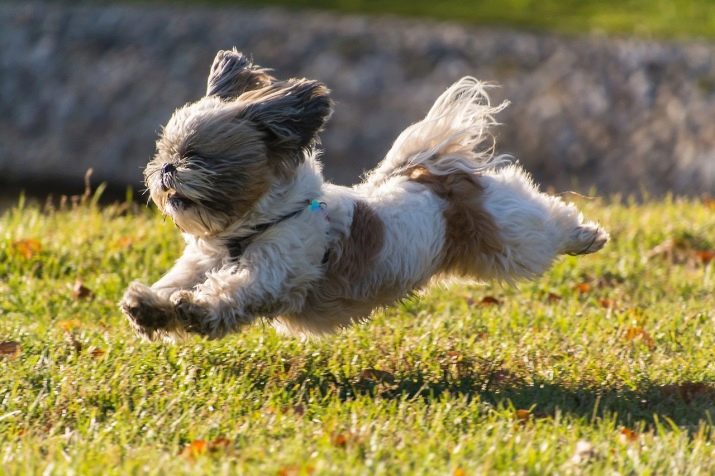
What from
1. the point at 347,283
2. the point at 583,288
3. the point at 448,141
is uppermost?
the point at 448,141

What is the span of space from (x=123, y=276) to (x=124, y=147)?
13.5m

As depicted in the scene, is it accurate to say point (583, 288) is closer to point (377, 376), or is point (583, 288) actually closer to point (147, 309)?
point (377, 376)

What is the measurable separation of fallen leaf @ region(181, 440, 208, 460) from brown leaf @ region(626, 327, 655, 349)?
2.72 m

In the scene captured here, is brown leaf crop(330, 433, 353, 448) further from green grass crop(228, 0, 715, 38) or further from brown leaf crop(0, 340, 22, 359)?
green grass crop(228, 0, 715, 38)

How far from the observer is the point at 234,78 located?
18.5ft

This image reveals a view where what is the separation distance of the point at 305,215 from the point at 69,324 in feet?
5.81

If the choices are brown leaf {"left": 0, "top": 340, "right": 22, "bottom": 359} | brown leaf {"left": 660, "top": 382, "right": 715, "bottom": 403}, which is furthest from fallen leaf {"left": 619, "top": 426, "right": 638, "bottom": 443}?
brown leaf {"left": 0, "top": 340, "right": 22, "bottom": 359}

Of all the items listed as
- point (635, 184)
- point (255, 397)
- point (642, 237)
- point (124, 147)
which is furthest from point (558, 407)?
point (124, 147)

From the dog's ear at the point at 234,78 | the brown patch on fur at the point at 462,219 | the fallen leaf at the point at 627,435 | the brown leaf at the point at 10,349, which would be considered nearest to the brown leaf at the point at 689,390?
the fallen leaf at the point at 627,435

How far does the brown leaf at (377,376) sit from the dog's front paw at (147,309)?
100cm

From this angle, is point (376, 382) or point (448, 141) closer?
point (376, 382)

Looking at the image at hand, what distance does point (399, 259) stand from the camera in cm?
555

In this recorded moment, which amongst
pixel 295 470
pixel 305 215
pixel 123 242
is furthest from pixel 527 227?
pixel 123 242

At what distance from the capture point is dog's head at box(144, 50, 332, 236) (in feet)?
16.8
